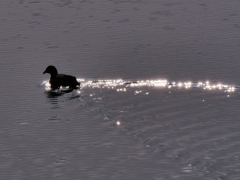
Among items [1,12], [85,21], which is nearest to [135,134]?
[85,21]

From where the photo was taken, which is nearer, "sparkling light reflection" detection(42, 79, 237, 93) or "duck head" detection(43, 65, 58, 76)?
"sparkling light reflection" detection(42, 79, 237, 93)

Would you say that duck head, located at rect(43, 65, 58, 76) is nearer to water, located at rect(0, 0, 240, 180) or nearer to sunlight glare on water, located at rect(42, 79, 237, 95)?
water, located at rect(0, 0, 240, 180)

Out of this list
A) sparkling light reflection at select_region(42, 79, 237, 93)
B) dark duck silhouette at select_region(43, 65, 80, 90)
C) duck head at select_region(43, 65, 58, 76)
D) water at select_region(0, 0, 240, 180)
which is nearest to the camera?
water at select_region(0, 0, 240, 180)

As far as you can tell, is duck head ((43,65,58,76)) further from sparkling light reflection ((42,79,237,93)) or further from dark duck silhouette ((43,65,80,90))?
sparkling light reflection ((42,79,237,93))

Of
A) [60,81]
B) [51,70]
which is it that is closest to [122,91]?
[60,81]

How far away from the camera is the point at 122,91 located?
2131cm

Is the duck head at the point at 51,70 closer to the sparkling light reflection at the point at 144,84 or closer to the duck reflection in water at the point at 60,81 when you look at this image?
the duck reflection in water at the point at 60,81

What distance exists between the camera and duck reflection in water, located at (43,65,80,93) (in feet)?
71.7

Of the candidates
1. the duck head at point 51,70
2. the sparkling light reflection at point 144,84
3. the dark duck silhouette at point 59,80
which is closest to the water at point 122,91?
the sparkling light reflection at point 144,84

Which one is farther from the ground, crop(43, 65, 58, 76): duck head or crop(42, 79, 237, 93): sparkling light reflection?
crop(43, 65, 58, 76): duck head

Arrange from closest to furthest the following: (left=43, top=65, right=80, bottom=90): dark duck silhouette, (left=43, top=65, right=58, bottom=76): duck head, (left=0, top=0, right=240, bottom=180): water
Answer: (left=0, top=0, right=240, bottom=180): water
(left=43, top=65, right=80, bottom=90): dark duck silhouette
(left=43, top=65, right=58, bottom=76): duck head

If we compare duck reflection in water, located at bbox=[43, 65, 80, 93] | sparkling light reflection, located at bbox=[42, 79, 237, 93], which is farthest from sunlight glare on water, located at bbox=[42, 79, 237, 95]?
duck reflection in water, located at bbox=[43, 65, 80, 93]

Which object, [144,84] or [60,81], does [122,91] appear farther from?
[60,81]

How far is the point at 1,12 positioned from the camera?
3120 centimetres
